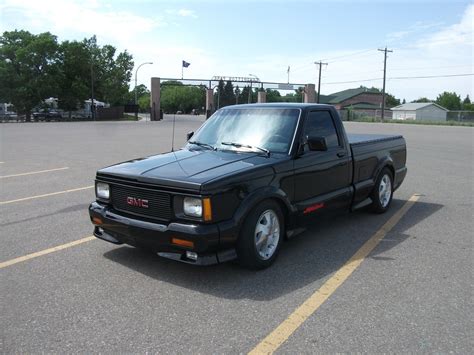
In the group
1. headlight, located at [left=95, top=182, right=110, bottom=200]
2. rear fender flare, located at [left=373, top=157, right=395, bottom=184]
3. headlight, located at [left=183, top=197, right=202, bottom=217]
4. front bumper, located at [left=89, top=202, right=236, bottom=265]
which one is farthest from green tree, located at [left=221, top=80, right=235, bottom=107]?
headlight, located at [left=183, top=197, right=202, bottom=217]

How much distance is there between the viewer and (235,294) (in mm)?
3975

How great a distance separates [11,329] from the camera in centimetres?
334

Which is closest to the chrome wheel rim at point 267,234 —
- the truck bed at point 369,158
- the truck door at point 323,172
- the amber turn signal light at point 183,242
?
the truck door at point 323,172

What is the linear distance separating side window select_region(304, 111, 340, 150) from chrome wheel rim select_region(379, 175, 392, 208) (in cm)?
144

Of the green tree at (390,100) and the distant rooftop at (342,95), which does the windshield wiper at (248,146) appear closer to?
the distant rooftop at (342,95)

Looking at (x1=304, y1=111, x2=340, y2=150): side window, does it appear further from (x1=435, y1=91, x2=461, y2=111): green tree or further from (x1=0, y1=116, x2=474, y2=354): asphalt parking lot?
→ (x1=435, y1=91, x2=461, y2=111): green tree

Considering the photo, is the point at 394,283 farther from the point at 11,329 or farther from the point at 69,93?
the point at 69,93

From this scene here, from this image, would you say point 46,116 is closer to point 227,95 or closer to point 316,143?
point 227,95

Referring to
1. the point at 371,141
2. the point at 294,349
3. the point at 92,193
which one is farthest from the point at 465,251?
the point at 92,193

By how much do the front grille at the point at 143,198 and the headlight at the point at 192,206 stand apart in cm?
18

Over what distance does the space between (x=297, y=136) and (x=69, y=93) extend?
207ft

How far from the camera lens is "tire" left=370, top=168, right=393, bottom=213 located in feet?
22.0

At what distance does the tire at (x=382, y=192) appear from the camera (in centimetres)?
670

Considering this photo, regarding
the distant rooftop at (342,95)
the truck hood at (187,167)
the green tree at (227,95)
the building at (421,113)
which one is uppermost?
the distant rooftop at (342,95)
